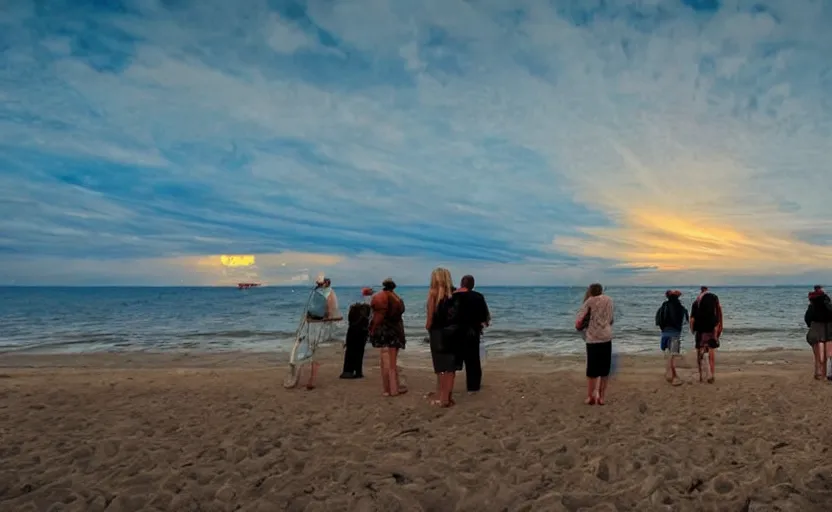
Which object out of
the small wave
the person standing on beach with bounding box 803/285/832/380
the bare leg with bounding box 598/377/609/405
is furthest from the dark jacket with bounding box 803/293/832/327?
the small wave

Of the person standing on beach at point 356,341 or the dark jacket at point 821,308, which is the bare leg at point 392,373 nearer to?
the person standing on beach at point 356,341

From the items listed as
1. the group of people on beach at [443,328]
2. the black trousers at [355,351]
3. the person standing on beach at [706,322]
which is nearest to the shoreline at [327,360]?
the black trousers at [355,351]

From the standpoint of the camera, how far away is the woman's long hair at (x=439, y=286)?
791 cm

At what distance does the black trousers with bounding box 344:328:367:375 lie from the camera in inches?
426

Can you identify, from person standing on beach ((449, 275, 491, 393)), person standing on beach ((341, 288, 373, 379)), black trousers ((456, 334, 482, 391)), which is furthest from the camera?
person standing on beach ((341, 288, 373, 379))

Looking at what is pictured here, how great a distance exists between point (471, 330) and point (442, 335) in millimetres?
658

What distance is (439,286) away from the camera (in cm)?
793

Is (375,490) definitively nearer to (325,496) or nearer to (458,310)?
(325,496)

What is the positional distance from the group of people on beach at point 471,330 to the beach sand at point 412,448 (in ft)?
1.56

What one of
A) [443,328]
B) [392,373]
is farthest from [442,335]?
[392,373]

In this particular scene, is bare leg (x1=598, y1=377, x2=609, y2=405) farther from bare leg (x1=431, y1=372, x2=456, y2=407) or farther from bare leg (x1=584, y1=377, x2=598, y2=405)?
bare leg (x1=431, y1=372, x2=456, y2=407)

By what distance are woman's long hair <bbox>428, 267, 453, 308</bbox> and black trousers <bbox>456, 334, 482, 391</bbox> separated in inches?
34.4

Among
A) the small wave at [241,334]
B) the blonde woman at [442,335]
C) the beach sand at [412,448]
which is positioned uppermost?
the blonde woman at [442,335]

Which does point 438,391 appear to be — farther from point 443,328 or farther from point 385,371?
point 443,328
